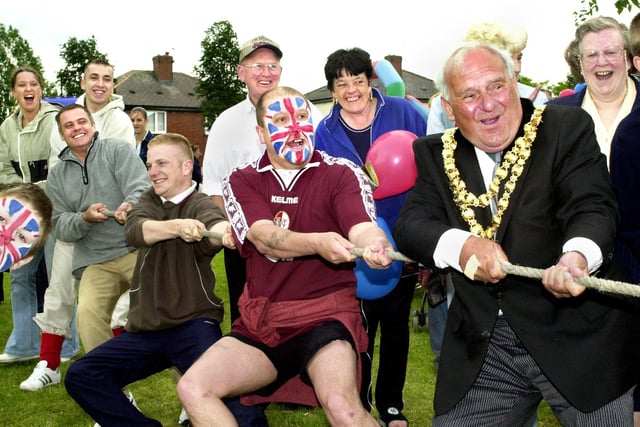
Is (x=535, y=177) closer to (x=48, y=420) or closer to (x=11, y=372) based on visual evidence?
(x=48, y=420)

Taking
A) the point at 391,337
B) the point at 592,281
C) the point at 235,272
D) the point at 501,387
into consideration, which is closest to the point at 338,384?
the point at 501,387

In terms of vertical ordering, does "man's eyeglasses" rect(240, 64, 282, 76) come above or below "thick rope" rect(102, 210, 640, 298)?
above

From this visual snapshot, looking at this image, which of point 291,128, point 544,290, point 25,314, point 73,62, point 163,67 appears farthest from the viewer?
point 163,67

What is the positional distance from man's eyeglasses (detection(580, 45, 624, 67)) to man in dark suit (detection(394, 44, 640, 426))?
4.72 feet

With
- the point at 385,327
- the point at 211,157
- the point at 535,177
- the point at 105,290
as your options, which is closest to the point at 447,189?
the point at 535,177

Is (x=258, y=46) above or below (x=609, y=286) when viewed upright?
above

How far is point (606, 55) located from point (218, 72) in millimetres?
42684

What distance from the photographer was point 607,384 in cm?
272

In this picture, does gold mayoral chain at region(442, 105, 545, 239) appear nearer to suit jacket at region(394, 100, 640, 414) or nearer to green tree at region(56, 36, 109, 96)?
suit jacket at region(394, 100, 640, 414)

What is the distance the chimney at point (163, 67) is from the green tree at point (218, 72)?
1078 cm

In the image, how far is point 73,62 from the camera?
41469 millimetres

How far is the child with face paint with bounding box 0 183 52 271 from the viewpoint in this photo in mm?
4184

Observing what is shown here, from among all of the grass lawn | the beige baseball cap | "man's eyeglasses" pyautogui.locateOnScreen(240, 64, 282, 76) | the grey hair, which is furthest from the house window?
the grey hair

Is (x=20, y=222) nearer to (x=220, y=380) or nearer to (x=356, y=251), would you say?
(x=220, y=380)
